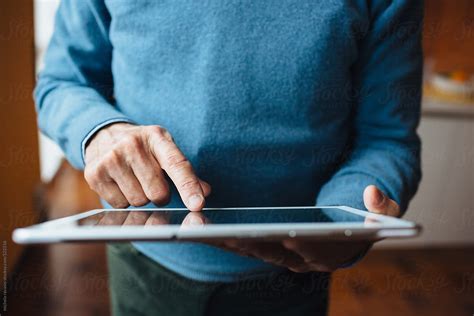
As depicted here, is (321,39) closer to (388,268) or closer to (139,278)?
(139,278)

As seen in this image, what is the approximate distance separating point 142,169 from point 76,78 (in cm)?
26

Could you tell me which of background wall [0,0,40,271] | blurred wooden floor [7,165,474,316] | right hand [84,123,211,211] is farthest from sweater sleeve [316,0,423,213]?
background wall [0,0,40,271]

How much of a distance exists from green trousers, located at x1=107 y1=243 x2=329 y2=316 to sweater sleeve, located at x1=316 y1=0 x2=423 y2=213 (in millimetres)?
150

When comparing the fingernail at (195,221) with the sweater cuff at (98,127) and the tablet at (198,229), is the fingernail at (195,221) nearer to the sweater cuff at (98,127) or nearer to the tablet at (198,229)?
the tablet at (198,229)

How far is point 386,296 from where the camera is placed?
180cm

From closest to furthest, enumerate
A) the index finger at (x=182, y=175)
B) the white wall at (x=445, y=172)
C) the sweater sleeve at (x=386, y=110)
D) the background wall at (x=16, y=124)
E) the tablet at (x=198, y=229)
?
the tablet at (x=198, y=229) < the index finger at (x=182, y=175) < the sweater sleeve at (x=386, y=110) < the background wall at (x=16, y=124) < the white wall at (x=445, y=172)

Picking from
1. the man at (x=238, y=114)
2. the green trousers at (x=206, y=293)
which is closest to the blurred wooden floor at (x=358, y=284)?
the green trousers at (x=206, y=293)

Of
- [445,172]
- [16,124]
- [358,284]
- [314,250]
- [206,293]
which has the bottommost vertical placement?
[358,284]

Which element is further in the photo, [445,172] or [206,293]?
[445,172]

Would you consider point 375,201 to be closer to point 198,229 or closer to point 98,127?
point 198,229

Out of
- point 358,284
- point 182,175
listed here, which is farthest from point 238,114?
point 358,284

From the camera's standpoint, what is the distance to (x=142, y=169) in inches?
17.2

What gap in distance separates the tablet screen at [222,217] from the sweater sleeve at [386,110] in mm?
115

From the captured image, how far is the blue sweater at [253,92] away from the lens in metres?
0.51
